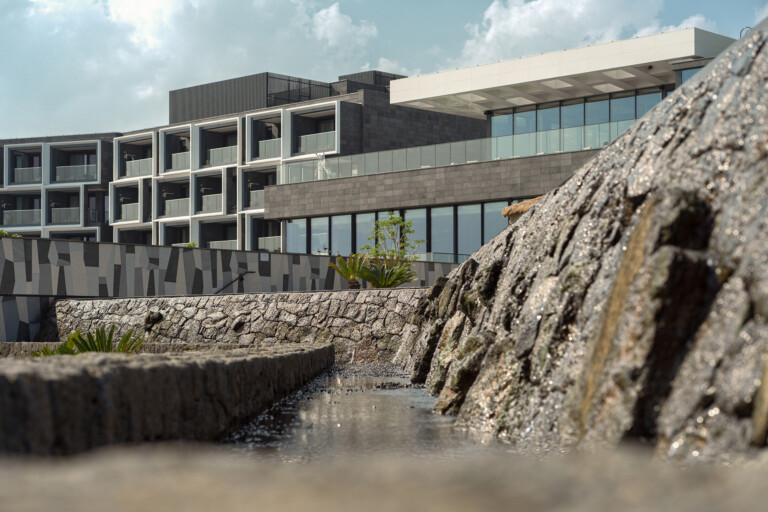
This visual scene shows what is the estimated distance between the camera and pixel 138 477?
83.3 inches

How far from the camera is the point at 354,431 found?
605 centimetres

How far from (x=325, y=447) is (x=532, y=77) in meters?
28.9

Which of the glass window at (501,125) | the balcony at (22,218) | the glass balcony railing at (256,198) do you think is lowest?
the balcony at (22,218)

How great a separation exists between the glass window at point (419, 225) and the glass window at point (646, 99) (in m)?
8.55

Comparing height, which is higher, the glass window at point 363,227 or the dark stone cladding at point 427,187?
the dark stone cladding at point 427,187

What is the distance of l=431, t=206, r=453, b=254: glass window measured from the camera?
109ft

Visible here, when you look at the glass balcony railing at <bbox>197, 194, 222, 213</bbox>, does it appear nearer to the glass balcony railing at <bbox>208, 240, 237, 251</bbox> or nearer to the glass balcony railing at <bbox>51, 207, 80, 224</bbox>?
the glass balcony railing at <bbox>208, 240, 237, 251</bbox>

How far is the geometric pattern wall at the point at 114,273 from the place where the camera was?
19484mm

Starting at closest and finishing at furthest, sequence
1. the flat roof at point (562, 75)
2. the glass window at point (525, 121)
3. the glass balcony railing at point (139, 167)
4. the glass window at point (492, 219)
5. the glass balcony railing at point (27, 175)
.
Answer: the flat roof at point (562, 75) < the glass window at point (492, 219) < the glass window at point (525, 121) < the glass balcony railing at point (139, 167) < the glass balcony railing at point (27, 175)

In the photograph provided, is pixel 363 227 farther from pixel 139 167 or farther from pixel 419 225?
pixel 139 167

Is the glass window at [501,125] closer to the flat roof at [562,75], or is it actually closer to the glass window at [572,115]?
the flat roof at [562,75]

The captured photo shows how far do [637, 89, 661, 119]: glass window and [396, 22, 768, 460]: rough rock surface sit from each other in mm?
→ 26892

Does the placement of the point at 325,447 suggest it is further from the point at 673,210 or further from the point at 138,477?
the point at 138,477

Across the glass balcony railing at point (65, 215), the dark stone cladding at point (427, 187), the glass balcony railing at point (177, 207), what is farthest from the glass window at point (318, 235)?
the glass balcony railing at point (65, 215)
